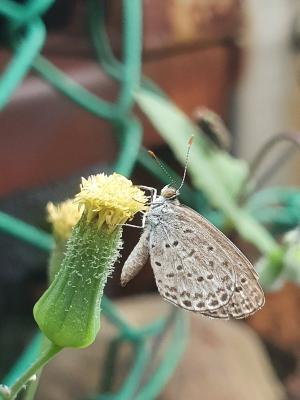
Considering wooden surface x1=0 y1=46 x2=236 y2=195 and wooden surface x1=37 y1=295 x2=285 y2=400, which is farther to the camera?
wooden surface x1=37 y1=295 x2=285 y2=400

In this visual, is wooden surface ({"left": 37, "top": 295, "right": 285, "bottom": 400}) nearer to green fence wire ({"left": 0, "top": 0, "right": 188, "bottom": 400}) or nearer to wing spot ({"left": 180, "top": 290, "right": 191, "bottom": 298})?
green fence wire ({"left": 0, "top": 0, "right": 188, "bottom": 400})

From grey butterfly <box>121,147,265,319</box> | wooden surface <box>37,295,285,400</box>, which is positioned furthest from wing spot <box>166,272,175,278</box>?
wooden surface <box>37,295,285,400</box>

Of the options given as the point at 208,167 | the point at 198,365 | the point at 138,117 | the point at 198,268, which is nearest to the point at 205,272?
the point at 198,268

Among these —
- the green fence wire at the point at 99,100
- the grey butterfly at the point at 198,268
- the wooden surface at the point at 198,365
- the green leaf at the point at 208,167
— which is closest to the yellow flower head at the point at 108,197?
the grey butterfly at the point at 198,268

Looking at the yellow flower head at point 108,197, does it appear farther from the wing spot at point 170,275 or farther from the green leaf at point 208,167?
the green leaf at point 208,167

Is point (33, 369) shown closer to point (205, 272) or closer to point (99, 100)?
point (205, 272)

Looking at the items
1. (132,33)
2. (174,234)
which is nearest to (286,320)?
(132,33)
